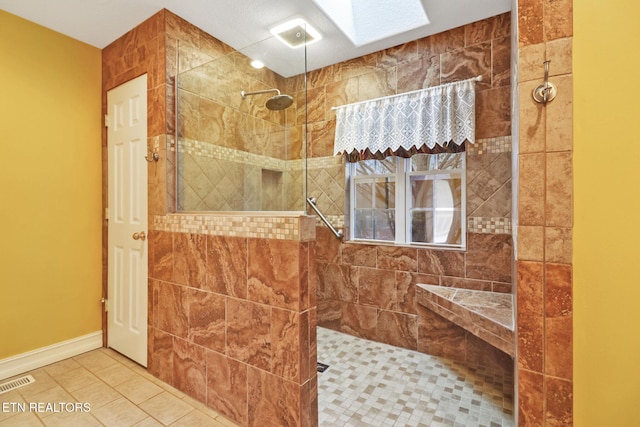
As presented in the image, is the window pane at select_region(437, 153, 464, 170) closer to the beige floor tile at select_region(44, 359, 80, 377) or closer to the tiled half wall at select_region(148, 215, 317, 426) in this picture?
the tiled half wall at select_region(148, 215, 317, 426)

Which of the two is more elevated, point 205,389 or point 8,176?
point 8,176

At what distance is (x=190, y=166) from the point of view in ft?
6.34

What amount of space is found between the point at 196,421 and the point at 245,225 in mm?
1091

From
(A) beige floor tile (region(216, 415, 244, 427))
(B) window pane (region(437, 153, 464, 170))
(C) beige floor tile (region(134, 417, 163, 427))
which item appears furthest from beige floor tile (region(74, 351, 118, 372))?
(B) window pane (region(437, 153, 464, 170))

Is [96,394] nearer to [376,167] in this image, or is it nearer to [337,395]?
[337,395]

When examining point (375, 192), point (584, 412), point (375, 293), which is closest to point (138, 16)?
point (375, 192)

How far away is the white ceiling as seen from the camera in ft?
6.01

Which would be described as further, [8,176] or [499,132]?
[499,132]

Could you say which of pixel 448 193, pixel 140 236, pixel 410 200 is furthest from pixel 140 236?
pixel 448 193

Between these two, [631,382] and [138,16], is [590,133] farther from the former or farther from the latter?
[138,16]

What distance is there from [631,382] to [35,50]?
3577mm

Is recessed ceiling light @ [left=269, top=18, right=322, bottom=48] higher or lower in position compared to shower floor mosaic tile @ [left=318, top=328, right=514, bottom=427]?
higher

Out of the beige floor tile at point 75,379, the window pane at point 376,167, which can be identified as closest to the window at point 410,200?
the window pane at point 376,167

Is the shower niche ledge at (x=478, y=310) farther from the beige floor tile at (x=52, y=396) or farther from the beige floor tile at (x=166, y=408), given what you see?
A: the beige floor tile at (x=52, y=396)
